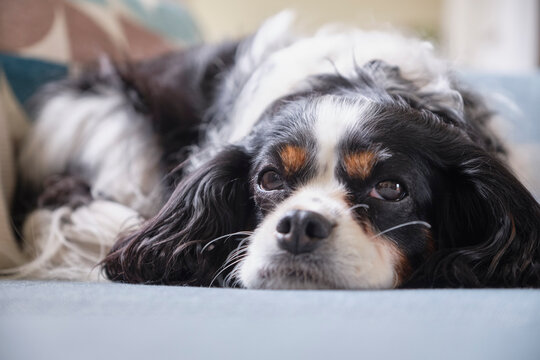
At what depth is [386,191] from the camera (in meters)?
1.20

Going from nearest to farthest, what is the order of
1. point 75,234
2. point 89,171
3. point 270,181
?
point 270,181, point 75,234, point 89,171

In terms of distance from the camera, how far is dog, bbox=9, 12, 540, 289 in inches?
45.4

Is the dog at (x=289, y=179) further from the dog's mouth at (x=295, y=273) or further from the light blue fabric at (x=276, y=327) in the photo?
the light blue fabric at (x=276, y=327)

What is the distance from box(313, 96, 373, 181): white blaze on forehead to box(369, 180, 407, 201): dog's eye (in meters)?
0.09

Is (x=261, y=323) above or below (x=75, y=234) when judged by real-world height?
above

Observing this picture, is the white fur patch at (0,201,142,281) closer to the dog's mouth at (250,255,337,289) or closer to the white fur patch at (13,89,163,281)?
the white fur patch at (13,89,163,281)

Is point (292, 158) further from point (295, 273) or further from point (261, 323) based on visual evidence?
point (261, 323)

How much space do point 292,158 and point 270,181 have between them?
0.26 feet

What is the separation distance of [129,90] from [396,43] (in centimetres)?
80

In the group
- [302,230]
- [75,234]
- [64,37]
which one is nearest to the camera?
[302,230]

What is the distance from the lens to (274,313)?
801 mm

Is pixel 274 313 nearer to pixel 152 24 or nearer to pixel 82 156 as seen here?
pixel 82 156

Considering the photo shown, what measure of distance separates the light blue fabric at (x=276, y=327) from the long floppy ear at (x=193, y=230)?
436mm

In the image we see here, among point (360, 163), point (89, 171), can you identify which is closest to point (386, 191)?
point (360, 163)
